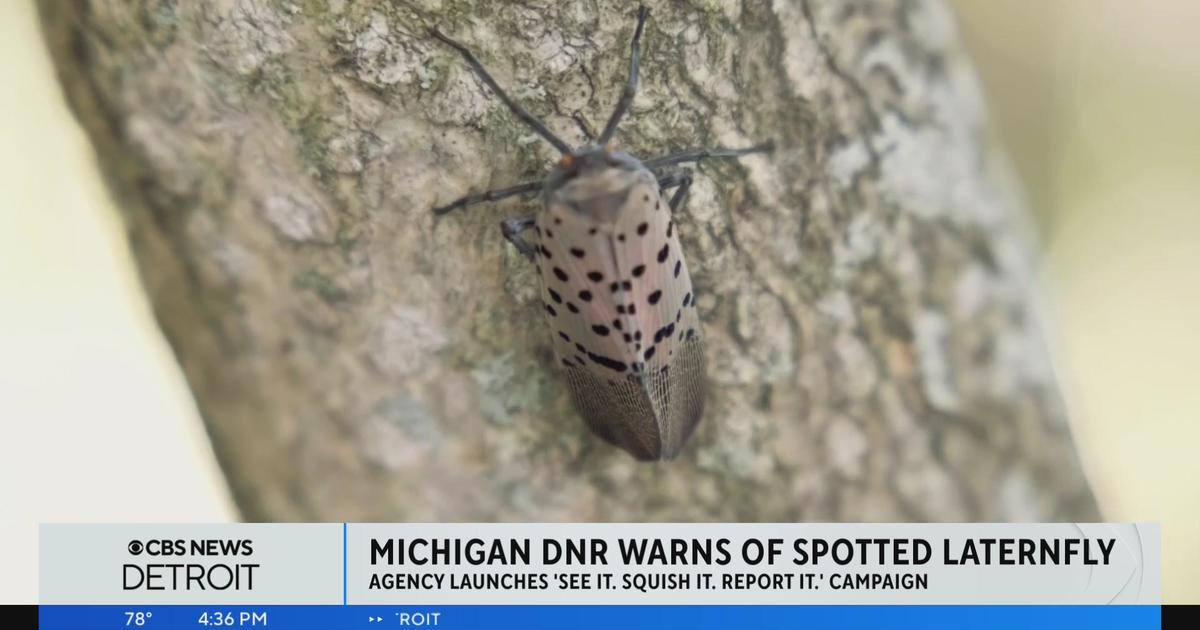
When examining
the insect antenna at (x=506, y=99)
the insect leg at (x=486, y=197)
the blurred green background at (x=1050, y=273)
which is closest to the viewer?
the insect antenna at (x=506, y=99)

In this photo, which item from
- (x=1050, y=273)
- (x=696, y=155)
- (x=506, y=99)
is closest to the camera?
(x=506, y=99)

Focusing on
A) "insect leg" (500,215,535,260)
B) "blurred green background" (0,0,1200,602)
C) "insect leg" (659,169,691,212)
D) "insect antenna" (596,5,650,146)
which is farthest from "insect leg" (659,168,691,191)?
"blurred green background" (0,0,1200,602)

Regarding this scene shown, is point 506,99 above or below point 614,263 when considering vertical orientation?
above

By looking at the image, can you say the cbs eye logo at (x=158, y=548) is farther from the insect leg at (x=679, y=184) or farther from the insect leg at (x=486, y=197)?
the insect leg at (x=679, y=184)

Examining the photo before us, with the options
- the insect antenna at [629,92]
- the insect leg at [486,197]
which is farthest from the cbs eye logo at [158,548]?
the insect antenna at [629,92]

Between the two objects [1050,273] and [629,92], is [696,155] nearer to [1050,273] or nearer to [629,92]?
[629,92]

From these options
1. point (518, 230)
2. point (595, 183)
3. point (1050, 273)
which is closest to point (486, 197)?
point (518, 230)

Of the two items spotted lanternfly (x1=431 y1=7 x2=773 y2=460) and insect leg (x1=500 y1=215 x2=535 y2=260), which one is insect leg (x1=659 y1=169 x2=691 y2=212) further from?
insect leg (x1=500 y1=215 x2=535 y2=260)
